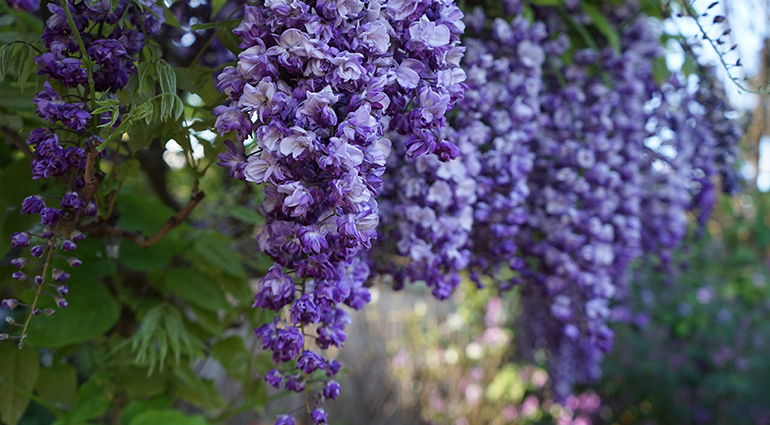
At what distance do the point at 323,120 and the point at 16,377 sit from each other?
2.04 ft

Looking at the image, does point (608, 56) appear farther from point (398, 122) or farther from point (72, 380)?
point (72, 380)

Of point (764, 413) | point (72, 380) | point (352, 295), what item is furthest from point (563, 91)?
point (764, 413)

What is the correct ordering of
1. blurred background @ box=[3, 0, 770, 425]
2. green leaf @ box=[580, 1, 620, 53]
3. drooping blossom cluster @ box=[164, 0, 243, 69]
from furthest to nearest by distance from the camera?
blurred background @ box=[3, 0, 770, 425]
drooping blossom cluster @ box=[164, 0, 243, 69]
green leaf @ box=[580, 1, 620, 53]

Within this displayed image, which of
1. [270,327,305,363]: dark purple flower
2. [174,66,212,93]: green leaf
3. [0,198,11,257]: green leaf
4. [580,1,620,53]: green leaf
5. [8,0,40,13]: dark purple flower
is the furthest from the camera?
[580,1,620,53]: green leaf

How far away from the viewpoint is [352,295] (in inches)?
21.3

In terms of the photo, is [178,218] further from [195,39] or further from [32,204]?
[195,39]

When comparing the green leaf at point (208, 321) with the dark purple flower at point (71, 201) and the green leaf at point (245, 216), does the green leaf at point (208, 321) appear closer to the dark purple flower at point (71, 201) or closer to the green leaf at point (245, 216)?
the green leaf at point (245, 216)

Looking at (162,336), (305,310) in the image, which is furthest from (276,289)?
(162,336)

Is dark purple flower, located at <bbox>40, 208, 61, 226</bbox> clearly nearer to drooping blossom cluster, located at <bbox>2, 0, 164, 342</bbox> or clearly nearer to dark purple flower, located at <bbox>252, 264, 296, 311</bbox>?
drooping blossom cluster, located at <bbox>2, 0, 164, 342</bbox>

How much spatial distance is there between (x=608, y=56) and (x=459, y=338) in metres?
2.19

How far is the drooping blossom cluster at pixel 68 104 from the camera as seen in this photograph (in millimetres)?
469

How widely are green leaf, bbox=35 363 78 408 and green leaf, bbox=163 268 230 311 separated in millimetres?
189

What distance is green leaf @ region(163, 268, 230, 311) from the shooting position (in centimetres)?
78

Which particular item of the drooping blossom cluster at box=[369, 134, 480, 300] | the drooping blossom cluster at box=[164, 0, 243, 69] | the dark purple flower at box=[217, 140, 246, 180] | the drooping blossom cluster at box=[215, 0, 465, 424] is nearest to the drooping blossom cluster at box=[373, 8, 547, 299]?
the drooping blossom cluster at box=[369, 134, 480, 300]
